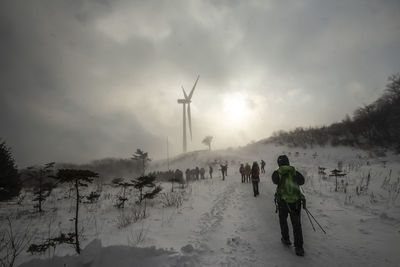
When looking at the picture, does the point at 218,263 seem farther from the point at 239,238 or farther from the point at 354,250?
the point at 354,250

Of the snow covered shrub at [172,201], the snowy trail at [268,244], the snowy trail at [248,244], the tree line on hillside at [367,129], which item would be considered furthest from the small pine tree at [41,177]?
the tree line on hillside at [367,129]

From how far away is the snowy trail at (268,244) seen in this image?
10.1ft

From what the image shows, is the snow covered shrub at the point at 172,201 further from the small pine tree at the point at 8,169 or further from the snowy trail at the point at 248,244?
the small pine tree at the point at 8,169

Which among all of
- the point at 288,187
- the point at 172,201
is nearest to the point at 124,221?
the point at 172,201

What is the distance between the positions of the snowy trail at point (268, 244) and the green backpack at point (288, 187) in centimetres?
103

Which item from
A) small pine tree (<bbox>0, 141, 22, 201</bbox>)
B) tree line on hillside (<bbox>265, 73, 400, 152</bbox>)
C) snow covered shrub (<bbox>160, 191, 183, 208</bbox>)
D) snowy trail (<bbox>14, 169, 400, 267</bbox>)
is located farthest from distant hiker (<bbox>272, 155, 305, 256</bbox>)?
tree line on hillside (<bbox>265, 73, 400, 152</bbox>)

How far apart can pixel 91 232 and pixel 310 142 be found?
42.9 meters

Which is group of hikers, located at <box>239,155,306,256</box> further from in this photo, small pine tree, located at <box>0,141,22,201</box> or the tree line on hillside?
the tree line on hillside

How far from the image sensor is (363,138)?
32.7 meters

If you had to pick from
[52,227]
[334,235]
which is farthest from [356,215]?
[52,227]

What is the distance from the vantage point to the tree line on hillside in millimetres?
28516

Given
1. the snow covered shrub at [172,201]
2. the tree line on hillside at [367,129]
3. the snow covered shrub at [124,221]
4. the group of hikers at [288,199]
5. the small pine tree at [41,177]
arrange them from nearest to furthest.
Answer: the group of hikers at [288,199] → the snow covered shrub at [124,221] → the snow covered shrub at [172,201] → the small pine tree at [41,177] → the tree line on hillside at [367,129]

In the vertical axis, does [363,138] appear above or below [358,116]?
below

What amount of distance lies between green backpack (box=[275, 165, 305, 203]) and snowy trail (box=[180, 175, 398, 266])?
40.7 inches
